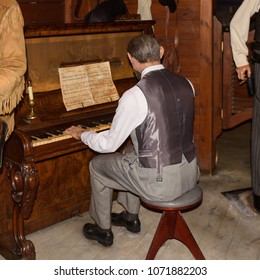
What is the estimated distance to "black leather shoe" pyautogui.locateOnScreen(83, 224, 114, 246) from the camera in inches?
128

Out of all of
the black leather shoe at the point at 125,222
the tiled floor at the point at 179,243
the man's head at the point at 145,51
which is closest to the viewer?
the man's head at the point at 145,51

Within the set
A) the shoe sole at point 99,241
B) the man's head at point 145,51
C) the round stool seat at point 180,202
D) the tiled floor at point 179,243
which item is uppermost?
the man's head at point 145,51

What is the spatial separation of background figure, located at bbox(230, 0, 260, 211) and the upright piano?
0.64 metres

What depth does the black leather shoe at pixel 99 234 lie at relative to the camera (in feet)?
10.7

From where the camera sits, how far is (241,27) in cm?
354

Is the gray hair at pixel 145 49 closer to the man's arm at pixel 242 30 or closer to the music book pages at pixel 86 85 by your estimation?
the music book pages at pixel 86 85

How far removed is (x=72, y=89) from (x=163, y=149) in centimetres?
93

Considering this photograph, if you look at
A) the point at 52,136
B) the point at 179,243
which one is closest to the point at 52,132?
the point at 52,136

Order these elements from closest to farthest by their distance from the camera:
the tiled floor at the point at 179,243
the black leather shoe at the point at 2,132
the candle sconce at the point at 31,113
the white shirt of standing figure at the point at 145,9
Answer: the black leather shoe at the point at 2,132, the candle sconce at the point at 31,113, the tiled floor at the point at 179,243, the white shirt of standing figure at the point at 145,9

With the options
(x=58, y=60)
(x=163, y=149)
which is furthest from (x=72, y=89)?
(x=163, y=149)

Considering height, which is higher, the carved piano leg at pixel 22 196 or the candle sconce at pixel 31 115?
the candle sconce at pixel 31 115

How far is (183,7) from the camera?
418cm

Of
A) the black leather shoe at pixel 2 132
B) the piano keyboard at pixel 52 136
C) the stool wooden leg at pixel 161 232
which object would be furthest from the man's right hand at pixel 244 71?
the black leather shoe at pixel 2 132

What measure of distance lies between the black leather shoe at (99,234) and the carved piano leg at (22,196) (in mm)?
447
